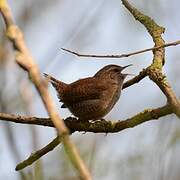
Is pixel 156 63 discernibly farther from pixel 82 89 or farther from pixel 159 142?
pixel 82 89

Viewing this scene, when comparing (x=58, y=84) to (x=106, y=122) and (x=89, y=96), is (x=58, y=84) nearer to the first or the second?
(x=89, y=96)

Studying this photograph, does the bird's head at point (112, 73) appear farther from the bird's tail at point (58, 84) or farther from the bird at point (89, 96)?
the bird's tail at point (58, 84)

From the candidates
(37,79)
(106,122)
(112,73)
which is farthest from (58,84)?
(37,79)

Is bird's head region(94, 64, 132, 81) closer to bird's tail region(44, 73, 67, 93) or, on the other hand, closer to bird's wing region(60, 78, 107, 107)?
→ bird's wing region(60, 78, 107, 107)

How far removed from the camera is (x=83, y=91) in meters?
4.21

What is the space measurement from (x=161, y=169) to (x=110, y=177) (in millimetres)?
2663

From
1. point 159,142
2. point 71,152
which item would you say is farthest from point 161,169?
point 71,152

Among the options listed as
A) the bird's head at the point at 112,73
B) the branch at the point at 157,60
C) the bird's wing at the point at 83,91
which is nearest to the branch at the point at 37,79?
the branch at the point at 157,60

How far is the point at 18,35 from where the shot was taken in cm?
81

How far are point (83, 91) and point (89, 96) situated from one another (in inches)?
4.1

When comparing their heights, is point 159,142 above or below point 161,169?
above

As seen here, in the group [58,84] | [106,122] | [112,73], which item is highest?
[112,73]

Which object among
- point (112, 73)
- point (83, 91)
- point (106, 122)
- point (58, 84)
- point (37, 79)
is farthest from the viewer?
point (112, 73)

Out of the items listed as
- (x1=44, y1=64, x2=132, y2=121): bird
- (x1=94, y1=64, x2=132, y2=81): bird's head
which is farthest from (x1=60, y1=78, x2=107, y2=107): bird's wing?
(x1=94, y1=64, x2=132, y2=81): bird's head
